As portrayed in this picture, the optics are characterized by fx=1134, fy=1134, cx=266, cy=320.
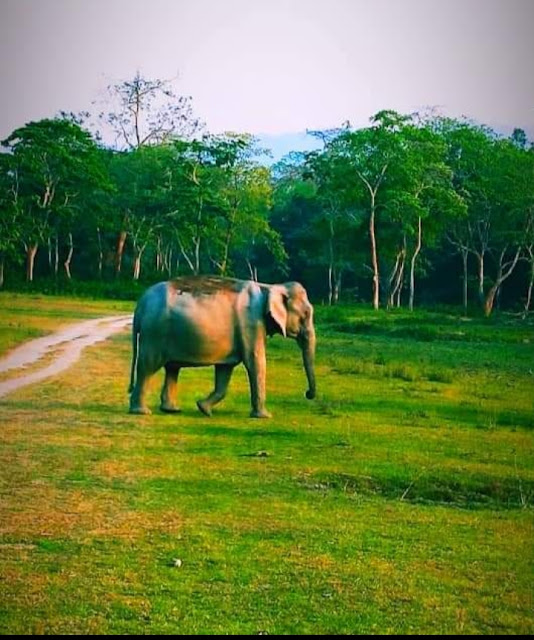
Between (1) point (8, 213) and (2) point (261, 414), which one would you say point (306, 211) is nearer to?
(1) point (8, 213)

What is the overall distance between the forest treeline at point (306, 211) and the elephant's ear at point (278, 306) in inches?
297

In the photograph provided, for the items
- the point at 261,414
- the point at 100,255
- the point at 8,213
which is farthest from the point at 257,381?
the point at 100,255

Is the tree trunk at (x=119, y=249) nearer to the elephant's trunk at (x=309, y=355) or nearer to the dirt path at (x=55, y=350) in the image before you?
the dirt path at (x=55, y=350)

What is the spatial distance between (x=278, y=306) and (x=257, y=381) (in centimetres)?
86

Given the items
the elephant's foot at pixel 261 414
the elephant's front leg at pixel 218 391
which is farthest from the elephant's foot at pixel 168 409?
the elephant's foot at pixel 261 414

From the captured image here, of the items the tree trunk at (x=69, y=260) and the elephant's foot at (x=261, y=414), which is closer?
the elephant's foot at (x=261, y=414)

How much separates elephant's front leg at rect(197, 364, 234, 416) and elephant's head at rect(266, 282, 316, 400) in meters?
0.63

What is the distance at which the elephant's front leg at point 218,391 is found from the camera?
1092 cm

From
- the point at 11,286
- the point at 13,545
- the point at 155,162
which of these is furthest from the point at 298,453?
the point at 155,162

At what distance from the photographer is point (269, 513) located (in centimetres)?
667

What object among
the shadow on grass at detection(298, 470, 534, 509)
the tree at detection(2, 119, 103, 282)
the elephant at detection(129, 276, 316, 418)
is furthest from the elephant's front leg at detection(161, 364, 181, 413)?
the tree at detection(2, 119, 103, 282)

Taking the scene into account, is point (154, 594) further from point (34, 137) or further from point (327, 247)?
point (327, 247)

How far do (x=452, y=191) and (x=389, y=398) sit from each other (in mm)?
20754

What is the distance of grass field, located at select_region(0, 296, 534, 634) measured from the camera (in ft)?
16.4
